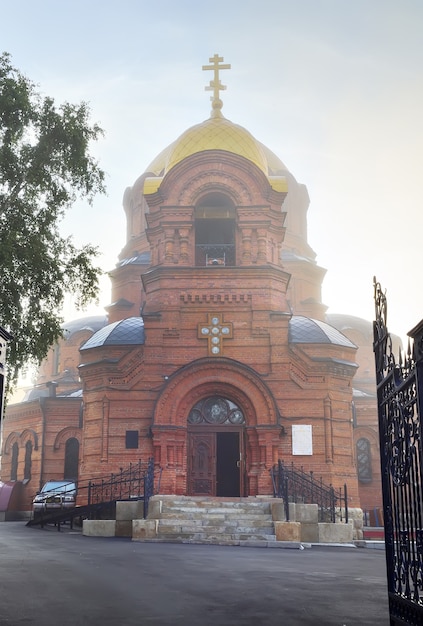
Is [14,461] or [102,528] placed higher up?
[14,461]

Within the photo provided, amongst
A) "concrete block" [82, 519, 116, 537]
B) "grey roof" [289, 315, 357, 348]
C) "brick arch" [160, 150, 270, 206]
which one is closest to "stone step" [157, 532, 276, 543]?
"concrete block" [82, 519, 116, 537]

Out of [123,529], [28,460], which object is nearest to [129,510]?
[123,529]

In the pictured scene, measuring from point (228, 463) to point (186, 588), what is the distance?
43.0ft

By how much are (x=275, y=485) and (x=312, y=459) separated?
57.5 inches

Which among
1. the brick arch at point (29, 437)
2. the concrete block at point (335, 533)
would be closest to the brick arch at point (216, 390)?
the concrete block at point (335, 533)

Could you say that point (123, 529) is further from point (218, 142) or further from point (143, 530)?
point (218, 142)

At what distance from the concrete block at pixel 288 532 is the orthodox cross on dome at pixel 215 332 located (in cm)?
576

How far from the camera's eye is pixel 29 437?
1129 inches

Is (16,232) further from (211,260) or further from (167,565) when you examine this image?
(211,260)

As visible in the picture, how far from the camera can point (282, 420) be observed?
1958cm

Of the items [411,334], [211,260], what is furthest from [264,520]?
[411,334]

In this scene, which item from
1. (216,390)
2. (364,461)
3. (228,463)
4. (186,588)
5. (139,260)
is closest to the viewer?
(186,588)

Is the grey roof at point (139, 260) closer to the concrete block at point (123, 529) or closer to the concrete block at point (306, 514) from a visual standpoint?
the concrete block at point (123, 529)

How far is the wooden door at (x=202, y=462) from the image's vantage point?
19.7 meters
